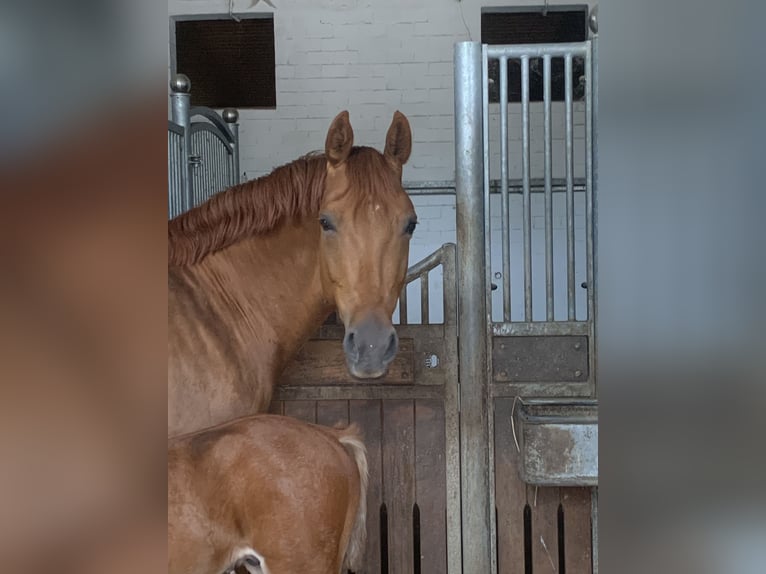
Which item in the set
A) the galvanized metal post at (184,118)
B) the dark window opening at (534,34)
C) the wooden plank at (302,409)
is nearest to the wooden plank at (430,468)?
the wooden plank at (302,409)

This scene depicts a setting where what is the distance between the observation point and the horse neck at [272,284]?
126 centimetres

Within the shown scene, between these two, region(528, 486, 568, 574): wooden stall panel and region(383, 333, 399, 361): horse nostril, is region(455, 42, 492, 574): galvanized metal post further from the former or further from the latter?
region(383, 333, 399, 361): horse nostril

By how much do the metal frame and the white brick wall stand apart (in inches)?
34.4

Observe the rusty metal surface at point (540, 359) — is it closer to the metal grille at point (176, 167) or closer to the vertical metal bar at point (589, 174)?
the vertical metal bar at point (589, 174)

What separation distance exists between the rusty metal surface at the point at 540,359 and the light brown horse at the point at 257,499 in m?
0.76

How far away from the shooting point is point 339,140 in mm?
1172

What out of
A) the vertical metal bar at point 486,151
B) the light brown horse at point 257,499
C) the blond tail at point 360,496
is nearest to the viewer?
the light brown horse at point 257,499

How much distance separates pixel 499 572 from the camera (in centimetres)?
155

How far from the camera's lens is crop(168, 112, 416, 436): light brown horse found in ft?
3.73

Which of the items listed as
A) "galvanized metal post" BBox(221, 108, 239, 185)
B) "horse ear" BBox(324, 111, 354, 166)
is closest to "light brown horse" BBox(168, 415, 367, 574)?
"horse ear" BBox(324, 111, 354, 166)
